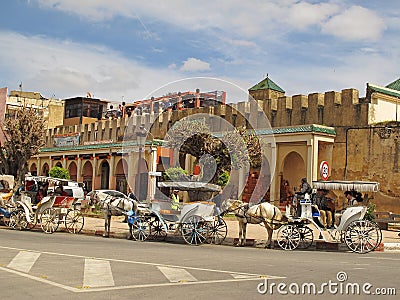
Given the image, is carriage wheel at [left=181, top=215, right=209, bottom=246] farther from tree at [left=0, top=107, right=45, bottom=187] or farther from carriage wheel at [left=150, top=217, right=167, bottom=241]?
tree at [left=0, top=107, right=45, bottom=187]

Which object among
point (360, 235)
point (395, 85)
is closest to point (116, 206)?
point (360, 235)

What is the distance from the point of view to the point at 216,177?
104 ft

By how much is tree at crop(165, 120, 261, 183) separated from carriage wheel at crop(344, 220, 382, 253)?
1453 centimetres

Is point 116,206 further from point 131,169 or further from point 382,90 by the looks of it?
point 131,169

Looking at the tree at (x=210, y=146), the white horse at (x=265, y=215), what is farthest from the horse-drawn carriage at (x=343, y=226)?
the tree at (x=210, y=146)

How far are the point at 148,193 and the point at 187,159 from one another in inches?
151

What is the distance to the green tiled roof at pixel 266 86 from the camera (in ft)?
136

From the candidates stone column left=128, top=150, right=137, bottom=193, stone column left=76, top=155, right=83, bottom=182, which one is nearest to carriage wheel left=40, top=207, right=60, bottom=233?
stone column left=128, top=150, right=137, bottom=193

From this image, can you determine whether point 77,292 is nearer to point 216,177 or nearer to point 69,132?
point 216,177

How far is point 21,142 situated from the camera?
37.1m

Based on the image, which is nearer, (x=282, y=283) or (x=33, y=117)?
(x=282, y=283)

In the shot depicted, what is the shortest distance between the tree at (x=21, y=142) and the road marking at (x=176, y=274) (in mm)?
27522

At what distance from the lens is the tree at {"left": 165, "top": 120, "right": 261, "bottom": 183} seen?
30391 millimetres

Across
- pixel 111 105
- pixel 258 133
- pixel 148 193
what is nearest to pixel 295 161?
pixel 258 133
